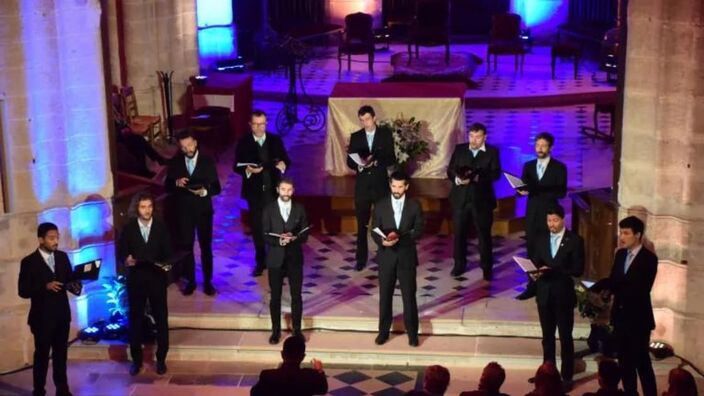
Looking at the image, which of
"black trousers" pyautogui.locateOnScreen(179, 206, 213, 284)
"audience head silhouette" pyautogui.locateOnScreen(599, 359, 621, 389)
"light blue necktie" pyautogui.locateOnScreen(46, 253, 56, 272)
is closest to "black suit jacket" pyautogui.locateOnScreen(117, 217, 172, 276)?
"light blue necktie" pyautogui.locateOnScreen(46, 253, 56, 272)

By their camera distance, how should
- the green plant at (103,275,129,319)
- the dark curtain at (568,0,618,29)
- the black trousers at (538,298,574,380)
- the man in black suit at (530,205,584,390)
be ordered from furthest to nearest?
the dark curtain at (568,0,618,29), the green plant at (103,275,129,319), the black trousers at (538,298,574,380), the man in black suit at (530,205,584,390)

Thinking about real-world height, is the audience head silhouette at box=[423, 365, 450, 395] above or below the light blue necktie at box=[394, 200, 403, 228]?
below

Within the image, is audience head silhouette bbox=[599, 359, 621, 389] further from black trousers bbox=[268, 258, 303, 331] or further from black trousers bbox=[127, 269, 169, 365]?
black trousers bbox=[127, 269, 169, 365]

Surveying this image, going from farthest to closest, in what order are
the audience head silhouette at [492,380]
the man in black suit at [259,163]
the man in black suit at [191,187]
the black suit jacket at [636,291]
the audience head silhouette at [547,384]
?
the man in black suit at [259,163], the man in black suit at [191,187], the black suit jacket at [636,291], the audience head silhouette at [492,380], the audience head silhouette at [547,384]

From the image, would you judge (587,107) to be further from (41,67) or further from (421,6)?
(41,67)

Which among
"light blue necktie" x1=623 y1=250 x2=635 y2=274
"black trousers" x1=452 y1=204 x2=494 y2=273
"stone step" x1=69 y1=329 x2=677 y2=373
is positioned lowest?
"stone step" x1=69 y1=329 x2=677 y2=373

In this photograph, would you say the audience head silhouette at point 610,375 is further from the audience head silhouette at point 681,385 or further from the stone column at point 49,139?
the stone column at point 49,139

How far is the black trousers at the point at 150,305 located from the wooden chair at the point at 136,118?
5.01m

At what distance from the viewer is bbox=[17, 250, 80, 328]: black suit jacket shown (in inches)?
380

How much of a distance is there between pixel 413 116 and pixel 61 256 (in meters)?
5.51

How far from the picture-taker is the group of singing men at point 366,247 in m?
9.48

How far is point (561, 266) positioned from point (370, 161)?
2654 mm

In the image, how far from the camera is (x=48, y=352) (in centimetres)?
992

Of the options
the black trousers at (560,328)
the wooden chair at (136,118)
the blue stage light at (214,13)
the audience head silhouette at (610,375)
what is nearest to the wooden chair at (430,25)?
the blue stage light at (214,13)
